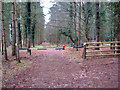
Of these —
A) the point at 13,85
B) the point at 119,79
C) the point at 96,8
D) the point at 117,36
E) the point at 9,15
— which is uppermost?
the point at 9,15

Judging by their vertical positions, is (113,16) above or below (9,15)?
below

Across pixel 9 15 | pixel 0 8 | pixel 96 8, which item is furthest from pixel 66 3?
pixel 9 15

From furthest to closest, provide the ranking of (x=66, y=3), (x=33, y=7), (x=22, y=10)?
(x=33, y=7) → (x=22, y=10) → (x=66, y=3)

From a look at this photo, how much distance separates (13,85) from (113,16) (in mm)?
9981

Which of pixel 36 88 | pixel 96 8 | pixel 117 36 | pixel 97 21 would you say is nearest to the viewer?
pixel 36 88

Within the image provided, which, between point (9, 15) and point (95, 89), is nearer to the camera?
point (95, 89)

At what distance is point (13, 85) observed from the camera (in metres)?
5.36

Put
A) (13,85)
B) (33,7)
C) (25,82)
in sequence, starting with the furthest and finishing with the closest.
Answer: (33,7) < (25,82) < (13,85)

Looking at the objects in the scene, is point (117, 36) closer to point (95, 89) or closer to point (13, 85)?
point (95, 89)

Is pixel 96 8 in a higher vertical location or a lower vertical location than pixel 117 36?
higher

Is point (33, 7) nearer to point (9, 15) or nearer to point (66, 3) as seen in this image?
point (9, 15)

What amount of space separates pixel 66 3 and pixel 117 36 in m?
10.1

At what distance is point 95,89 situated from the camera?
446 centimetres

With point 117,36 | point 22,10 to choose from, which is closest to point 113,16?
point 117,36
